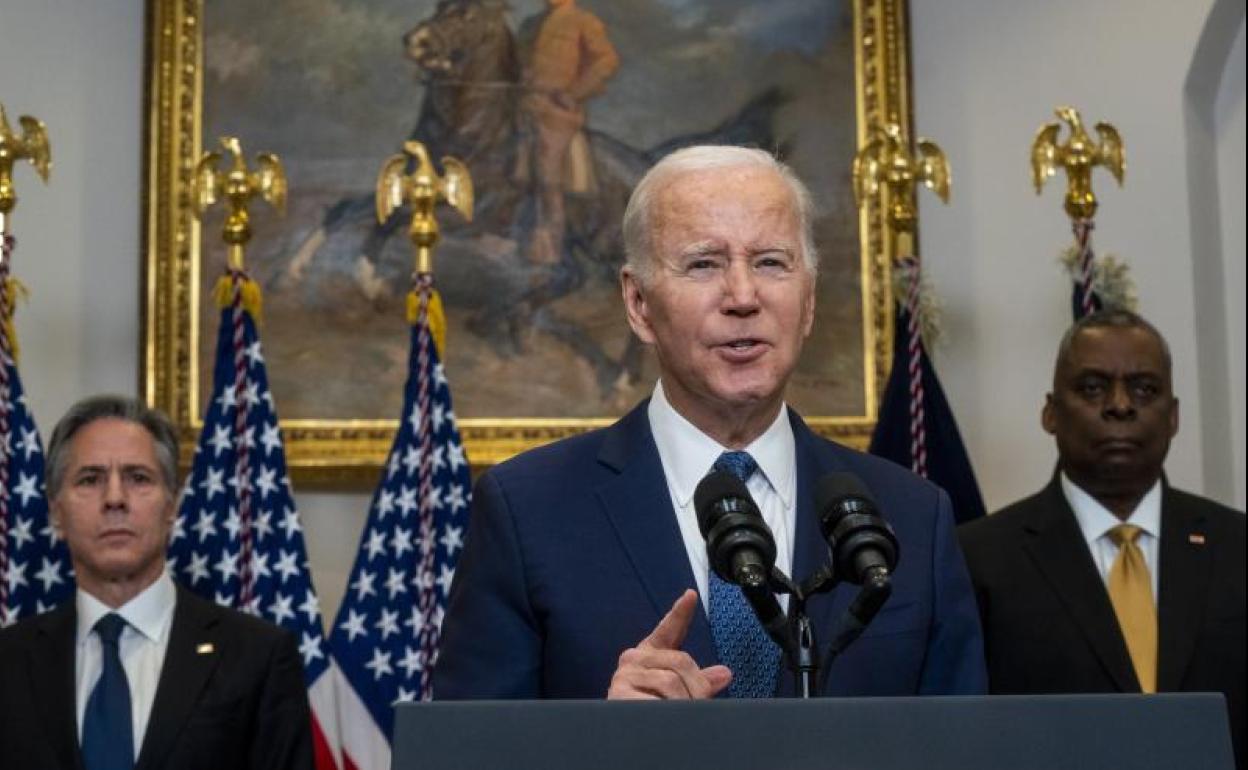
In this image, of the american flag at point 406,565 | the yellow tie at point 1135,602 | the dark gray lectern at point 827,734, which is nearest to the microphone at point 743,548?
the dark gray lectern at point 827,734

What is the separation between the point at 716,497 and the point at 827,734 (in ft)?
1.46

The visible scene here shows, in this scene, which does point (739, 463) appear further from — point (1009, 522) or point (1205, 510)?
point (1205, 510)

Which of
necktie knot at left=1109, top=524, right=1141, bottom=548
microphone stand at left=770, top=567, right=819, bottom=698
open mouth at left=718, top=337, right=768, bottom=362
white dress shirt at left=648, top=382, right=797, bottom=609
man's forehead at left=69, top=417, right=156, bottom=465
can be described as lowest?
microphone stand at left=770, top=567, right=819, bottom=698

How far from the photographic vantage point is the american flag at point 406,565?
625 cm

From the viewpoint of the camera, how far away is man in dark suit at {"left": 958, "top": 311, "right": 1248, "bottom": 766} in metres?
4.89

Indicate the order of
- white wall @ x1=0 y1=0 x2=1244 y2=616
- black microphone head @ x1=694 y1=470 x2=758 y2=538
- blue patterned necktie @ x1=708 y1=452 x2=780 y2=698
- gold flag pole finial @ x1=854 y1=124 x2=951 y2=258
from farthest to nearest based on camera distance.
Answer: white wall @ x1=0 y1=0 x2=1244 y2=616 < gold flag pole finial @ x1=854 y1=124 x2=951 y2=258 < blue patterned necktie @ x1=708 y1=452 x2=780 y2=698 < black microphone head @ x1=694 y1=470 x2=758 y2=538

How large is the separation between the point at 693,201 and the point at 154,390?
4238 mm

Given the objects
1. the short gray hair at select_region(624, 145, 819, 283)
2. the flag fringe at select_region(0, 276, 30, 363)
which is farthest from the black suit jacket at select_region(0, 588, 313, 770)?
the short gray hair at select_region(624, 145, 819, 283)

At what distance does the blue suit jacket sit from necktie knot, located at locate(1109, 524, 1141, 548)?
2272 mm

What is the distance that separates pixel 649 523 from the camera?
9.46 feet

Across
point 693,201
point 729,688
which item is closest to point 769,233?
point 693,201

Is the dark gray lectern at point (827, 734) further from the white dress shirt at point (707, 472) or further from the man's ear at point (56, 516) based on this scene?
the man's ear at point (56, 516)

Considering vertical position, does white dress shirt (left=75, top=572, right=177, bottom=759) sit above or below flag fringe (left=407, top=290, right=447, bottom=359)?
below

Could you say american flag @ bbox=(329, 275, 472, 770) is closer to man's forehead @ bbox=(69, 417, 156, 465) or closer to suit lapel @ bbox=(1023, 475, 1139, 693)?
man's forehead @ bbox=(69, 417, 156, 465)
